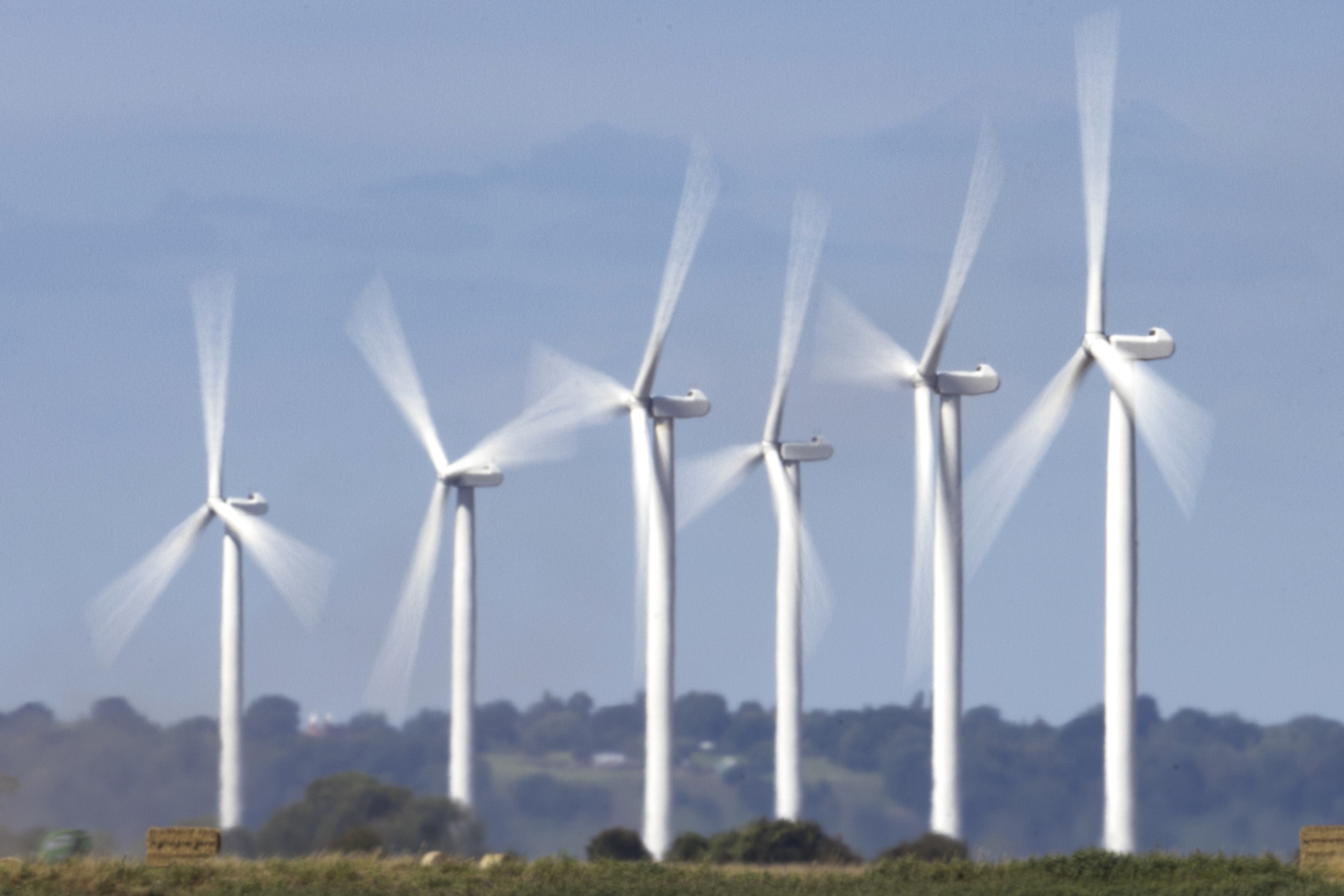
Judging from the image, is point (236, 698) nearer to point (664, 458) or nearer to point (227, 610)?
point (227, 610)

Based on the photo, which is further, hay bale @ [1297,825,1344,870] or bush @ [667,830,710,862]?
bush @ [667,830,710,862]

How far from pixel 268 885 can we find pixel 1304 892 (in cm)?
2674

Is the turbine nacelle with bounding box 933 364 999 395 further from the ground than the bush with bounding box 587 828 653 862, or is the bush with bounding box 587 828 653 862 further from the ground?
the turbine nacelle with bounding box 933 364 999 395

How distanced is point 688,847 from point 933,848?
15232 millimetres

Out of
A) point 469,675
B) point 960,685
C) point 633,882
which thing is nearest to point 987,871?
point 633,882

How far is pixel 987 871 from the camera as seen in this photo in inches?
2478

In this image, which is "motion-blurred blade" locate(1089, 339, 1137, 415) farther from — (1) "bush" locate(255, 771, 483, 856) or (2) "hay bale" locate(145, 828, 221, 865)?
(2) "hay bale" locate(145, 828, 221, 865)

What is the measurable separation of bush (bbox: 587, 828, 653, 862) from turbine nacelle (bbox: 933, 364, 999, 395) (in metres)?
24.4

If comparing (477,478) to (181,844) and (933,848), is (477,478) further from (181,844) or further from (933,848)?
(181,844)

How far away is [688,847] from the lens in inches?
3868

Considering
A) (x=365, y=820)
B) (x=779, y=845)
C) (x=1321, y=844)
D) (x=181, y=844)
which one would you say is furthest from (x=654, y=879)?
(x=365, y=820)

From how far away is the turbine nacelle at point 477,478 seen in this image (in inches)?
4486

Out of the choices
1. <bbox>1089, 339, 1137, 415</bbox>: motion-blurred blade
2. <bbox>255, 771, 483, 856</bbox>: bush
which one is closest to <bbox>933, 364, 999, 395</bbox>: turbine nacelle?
<bbox>1089, 339, 1137, 415</bbox>: motion-blurred blade

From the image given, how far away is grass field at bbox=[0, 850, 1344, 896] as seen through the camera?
189ft
